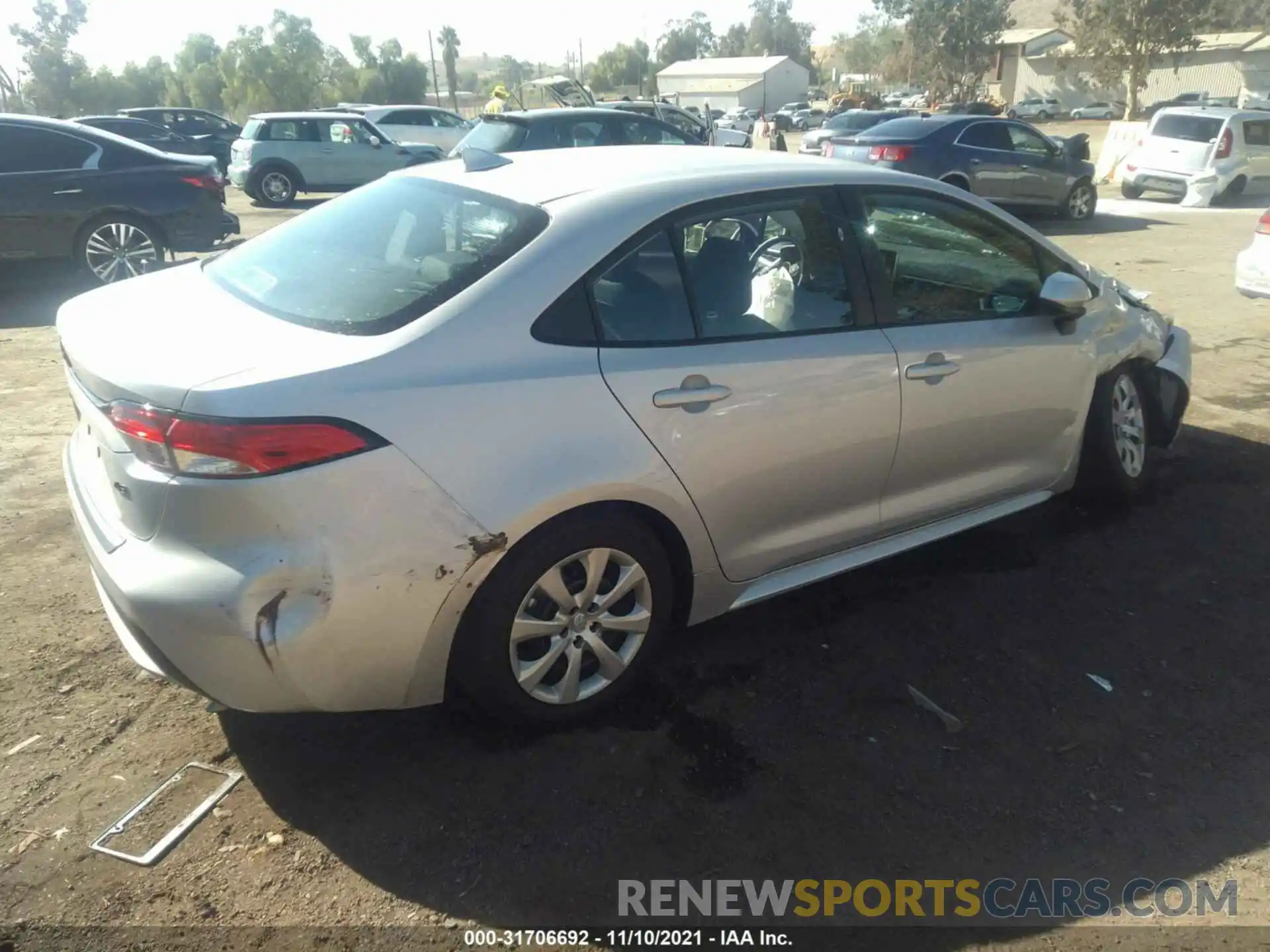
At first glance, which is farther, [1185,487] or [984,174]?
[984,174]

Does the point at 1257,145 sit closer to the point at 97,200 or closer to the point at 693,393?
the point at 97,200

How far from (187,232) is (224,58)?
189 ft

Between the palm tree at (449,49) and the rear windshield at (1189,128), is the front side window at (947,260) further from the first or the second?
the palm tree at (449,49)

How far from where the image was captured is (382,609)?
8.46ft

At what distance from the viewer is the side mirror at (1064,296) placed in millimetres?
3908

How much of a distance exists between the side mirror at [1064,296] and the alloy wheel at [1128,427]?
0.71 m

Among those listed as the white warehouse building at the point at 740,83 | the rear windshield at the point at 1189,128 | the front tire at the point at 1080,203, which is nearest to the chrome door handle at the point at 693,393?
the front tire at the point at 1080,203

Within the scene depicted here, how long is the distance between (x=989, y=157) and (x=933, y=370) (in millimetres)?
12375

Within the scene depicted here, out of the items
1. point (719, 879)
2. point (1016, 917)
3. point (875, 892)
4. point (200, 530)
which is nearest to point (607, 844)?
point (719, 879)

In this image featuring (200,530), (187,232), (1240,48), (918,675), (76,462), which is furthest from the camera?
(1240,48)

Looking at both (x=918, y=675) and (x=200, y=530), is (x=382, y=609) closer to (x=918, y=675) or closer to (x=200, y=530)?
(x=200, y=530)

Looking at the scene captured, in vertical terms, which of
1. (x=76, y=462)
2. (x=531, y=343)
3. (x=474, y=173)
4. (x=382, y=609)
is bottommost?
(x=382, y=609)

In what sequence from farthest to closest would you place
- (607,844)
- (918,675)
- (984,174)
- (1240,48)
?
(1240,48), (984,174), (918,675), (607,844)

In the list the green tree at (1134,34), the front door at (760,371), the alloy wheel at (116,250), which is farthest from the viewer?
the green tree at (1134,34)
